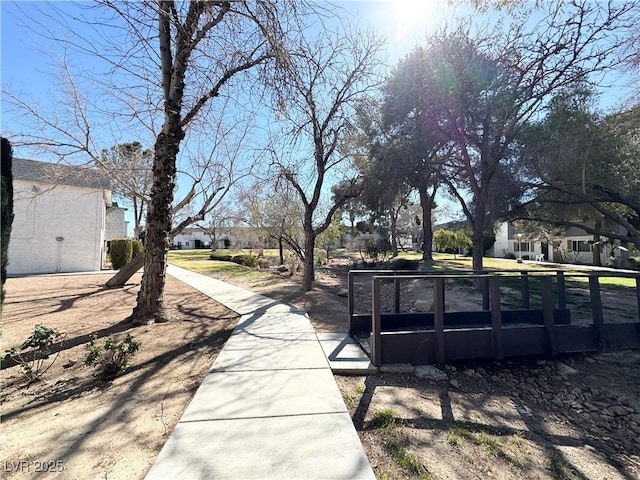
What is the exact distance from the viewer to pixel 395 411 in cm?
295

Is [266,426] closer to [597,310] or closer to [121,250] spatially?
[597,310]

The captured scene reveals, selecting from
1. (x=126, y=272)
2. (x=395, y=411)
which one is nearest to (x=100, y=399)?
(x=395, y=411)

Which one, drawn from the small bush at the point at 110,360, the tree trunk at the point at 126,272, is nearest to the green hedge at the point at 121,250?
the tree trunk at the point at 126,272

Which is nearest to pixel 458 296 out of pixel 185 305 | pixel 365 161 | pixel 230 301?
pixel 365 161

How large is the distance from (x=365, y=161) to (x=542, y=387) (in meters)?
9.23

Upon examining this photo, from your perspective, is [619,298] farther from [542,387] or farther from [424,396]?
[424,396]

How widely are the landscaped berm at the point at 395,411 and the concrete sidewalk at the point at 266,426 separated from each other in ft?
0.57

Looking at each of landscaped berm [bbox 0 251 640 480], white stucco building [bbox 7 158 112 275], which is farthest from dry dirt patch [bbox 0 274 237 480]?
white stucco building [bbox 7 158 112 275]

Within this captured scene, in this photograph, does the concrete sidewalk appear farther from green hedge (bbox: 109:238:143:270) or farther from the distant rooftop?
green hedge (bbox: 109:238:143:270)

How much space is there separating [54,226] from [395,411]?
20.4 m

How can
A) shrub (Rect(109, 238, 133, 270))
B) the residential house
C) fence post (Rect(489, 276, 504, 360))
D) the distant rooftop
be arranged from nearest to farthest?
fence post (Rect(489, 276, 504, 360)) → the distant rooftop → shrub (Rect(109, 238, 133, 270)) → the residential house

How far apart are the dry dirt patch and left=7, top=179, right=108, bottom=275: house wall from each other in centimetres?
1241

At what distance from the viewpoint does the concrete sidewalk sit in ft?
6.68

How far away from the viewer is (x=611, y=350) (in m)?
4.93
